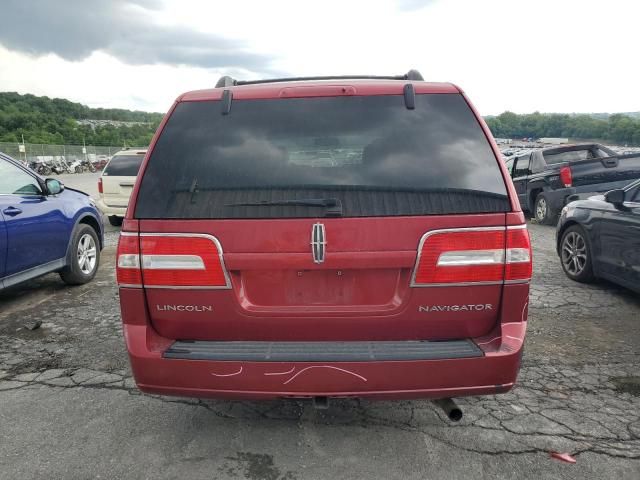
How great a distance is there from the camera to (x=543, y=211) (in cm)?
1120

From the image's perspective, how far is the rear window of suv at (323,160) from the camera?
91.7 inches

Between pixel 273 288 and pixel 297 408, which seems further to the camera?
pixel 297 408

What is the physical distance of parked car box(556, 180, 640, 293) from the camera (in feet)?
16.6

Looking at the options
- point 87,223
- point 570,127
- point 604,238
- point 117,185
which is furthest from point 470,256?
point 570,127

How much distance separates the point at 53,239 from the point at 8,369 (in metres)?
2.08

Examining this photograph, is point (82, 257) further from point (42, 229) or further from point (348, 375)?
point (348, 375)

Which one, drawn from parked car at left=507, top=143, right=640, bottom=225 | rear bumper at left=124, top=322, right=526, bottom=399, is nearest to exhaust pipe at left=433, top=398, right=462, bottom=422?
rear bumper at left=124, top=322, right=526, bottom=399

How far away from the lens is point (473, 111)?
2.50 metres

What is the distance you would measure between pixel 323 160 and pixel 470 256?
2.66 ft

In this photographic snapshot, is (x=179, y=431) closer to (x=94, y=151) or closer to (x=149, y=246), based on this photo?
(x=149, y=246)

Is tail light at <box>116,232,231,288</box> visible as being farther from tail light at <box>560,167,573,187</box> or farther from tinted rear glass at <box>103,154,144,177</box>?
tail light at <box>560,167,573,187</box>

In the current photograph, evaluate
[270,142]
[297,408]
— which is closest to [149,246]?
[270,142]

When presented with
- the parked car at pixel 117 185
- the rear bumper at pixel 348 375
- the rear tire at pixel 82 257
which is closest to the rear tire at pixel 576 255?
the rear bumper at pixel 348 375

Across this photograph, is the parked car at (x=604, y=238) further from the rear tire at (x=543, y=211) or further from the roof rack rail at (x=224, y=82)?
the rear tire at (x=543, y=211)
